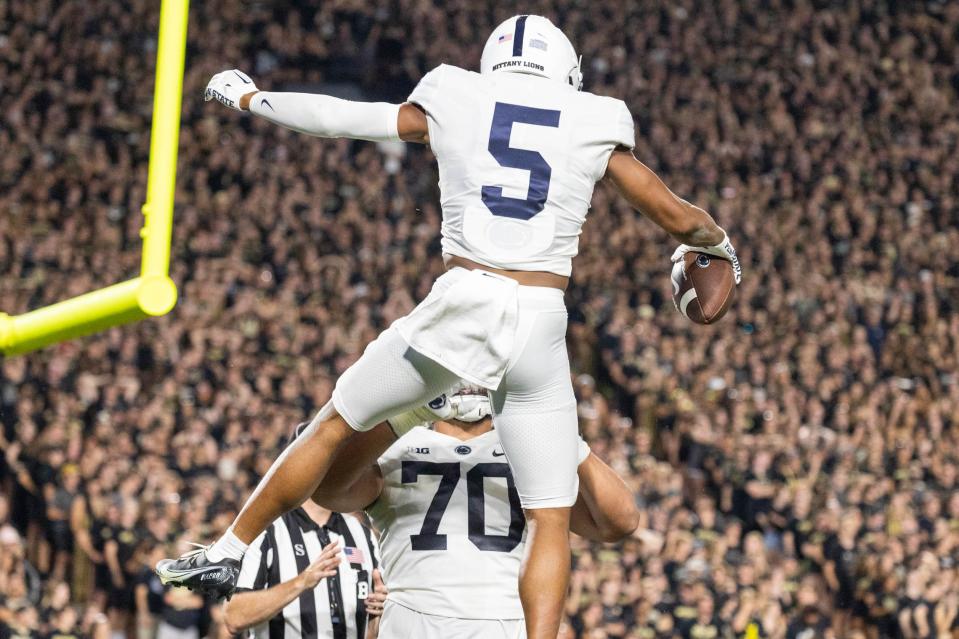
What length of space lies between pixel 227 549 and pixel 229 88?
1.28 meters

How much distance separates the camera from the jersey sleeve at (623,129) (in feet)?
12.5

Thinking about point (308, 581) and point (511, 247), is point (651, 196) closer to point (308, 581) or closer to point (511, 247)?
point (511, 247)

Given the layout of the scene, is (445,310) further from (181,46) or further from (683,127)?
(683,127)

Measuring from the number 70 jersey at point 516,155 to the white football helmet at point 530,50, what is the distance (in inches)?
2.0

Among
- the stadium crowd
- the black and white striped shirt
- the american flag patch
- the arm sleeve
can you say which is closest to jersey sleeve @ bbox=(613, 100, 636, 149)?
the arm sleeve

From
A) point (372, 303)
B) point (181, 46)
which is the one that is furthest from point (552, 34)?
point (372, 303)

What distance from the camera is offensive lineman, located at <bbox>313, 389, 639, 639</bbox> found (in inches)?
163

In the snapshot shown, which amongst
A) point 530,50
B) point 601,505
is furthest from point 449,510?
point 530,50

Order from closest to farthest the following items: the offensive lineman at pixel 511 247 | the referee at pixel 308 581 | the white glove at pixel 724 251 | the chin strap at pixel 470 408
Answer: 1. the offensive lineman at pixel 511 247
2. the white glove at pixel 724 251
3. the chin strap at pixel 470 408
4. the referee at pixel 308 581

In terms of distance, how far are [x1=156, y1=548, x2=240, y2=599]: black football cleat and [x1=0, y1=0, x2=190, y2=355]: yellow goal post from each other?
136 centimetres

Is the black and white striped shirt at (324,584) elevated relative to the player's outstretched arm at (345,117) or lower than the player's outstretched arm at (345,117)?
lower

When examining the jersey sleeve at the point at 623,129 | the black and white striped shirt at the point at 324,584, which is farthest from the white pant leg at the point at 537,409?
the black and white striped shirt at the point at 324,584

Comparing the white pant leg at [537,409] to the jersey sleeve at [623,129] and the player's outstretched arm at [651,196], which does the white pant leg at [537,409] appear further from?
the jersey sleeve at [623,129]

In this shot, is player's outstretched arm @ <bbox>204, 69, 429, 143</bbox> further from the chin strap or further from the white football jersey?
the white football jersey
